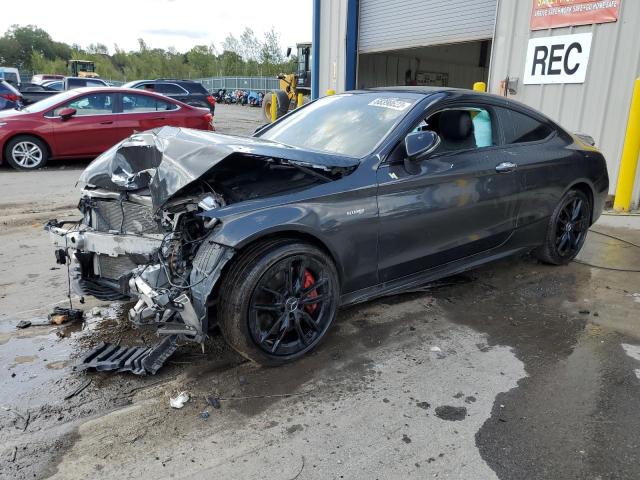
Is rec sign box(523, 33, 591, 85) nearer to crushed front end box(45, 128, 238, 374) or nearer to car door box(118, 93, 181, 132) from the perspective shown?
crushed front end box(45, 128, 238, 374)

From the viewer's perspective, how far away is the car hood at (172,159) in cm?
287

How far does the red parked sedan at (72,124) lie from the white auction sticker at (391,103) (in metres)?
7.40

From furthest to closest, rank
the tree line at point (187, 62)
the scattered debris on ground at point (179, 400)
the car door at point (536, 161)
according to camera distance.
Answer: the tree line at point (187, 62), the car door at point (536, 161), the scattered debris on ground at point (179, 400)

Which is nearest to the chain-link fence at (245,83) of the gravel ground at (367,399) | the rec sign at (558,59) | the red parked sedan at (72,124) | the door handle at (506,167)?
the red parked sedan at (72,124)

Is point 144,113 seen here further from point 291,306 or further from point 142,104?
point 291,306

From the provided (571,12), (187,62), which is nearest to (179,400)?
(571,12)

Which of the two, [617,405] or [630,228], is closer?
[617,405]

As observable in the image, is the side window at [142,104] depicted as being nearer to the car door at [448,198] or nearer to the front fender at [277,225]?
the car door at [448,198]

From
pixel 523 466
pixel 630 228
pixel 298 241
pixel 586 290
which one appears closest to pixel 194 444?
pixel 298 241

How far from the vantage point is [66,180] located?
874cm

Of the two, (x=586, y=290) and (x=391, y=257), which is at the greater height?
(x=391, y=257)

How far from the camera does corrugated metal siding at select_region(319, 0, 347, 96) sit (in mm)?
12453

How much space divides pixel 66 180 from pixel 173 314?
719 cm

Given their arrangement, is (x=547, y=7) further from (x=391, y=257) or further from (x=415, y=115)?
(x=391, y=257)
